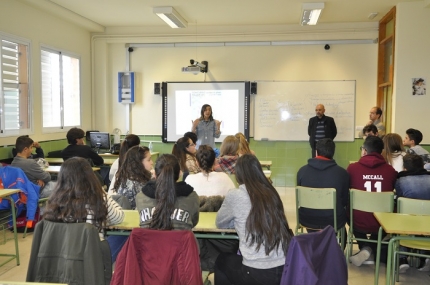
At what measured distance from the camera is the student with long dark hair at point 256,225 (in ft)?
8.04

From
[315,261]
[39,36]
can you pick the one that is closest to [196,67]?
[39,36]

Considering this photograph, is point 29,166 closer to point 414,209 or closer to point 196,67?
point 196,67

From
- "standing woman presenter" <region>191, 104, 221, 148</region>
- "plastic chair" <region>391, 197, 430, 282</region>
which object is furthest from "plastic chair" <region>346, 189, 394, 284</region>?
"standing woman presenter" <region>191, 104, 221, 148</region>

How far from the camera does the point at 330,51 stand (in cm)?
834

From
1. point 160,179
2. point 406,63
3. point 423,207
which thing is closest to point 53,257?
point 160,179

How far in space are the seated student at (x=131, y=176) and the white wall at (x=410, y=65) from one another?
16.2 feet

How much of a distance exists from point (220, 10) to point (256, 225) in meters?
5.51

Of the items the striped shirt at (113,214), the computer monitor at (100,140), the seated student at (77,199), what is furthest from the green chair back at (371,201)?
the computer monitor at (100,140)

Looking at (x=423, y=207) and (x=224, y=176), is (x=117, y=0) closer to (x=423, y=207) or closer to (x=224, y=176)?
(x=224, y=176)

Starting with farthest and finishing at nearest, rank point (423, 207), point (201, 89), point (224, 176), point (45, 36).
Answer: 1. point (201, 89)
2. point (45, 36)
3. point (224, 176)
4. point (423, 207)

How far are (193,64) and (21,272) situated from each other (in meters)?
5.08

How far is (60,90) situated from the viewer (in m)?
7.73

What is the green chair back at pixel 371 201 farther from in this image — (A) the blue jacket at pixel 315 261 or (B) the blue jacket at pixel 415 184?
(A) the blue jacket at pixel 315 261

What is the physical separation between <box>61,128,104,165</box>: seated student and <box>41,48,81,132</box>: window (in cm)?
126
